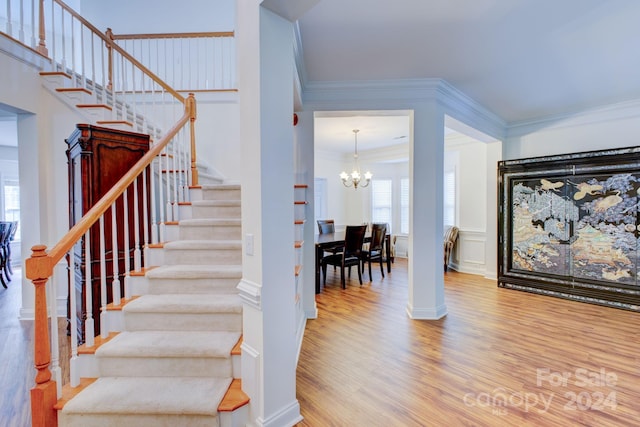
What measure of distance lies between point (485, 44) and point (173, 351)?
3452mm

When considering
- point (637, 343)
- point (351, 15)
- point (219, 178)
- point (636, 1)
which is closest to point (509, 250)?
point (637, 343)

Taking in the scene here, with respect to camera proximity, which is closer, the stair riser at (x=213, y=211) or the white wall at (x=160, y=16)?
the stair riser at (x=213, y=211)

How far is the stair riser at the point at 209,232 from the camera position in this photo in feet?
9.29

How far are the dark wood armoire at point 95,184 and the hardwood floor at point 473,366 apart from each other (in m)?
1.96

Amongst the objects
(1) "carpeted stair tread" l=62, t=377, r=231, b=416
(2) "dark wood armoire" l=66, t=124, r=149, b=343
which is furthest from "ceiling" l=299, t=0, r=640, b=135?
(1) "carpeted stair tread" l=62, t=377, r=231, b=416

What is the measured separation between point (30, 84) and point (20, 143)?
0.65 m

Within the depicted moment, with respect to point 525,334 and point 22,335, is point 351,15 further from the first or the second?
point 22,335

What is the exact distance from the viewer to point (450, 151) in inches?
231

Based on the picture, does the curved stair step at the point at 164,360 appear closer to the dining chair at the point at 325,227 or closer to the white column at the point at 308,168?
the white column at the point at 308,168

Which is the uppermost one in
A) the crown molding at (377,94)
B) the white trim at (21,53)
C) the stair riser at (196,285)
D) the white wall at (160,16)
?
the white wall at (160,16)

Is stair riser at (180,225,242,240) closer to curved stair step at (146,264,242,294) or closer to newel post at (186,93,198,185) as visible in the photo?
curved stair step at (146,264,242,294)

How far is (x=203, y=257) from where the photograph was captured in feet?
8.55

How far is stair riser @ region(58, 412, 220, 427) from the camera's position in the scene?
1.55 m

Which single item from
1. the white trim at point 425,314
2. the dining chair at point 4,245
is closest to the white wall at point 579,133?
the white trim at point 425,314
